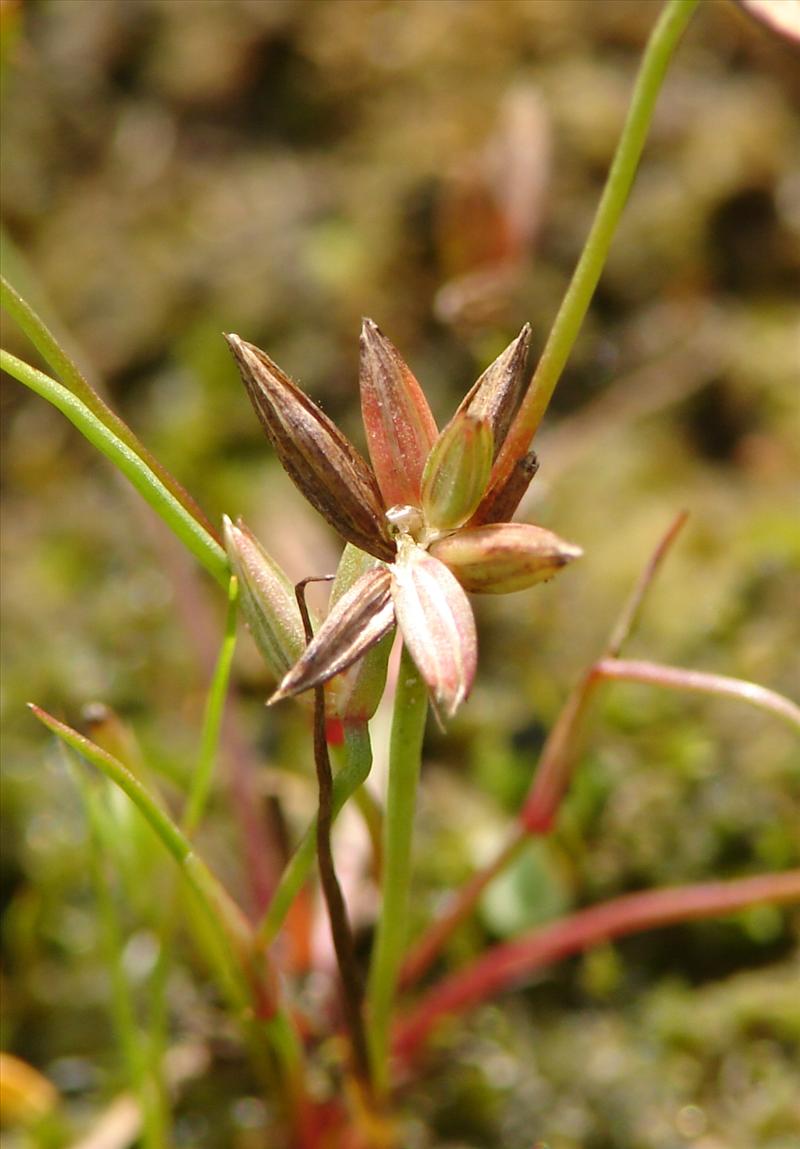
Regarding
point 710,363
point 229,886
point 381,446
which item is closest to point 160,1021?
point 229,886

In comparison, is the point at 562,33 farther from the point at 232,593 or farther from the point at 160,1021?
the point at 160,1021

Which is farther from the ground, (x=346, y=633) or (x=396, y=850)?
(x=346, y=633)

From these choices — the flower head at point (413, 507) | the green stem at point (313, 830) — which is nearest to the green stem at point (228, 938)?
the green stem at point (313, 830)

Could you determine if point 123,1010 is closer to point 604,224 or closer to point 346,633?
point 346,633

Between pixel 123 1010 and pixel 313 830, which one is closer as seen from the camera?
pixel 313 830

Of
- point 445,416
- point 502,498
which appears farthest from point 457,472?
point 445,416
